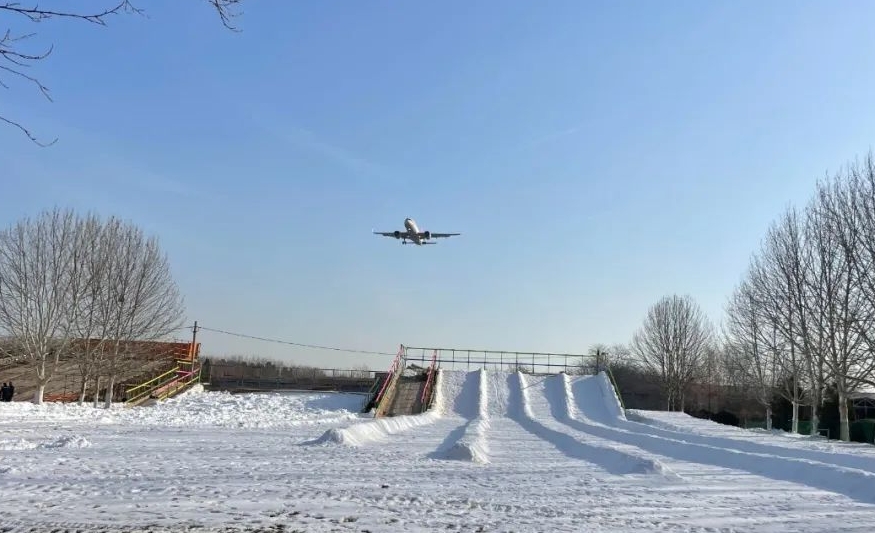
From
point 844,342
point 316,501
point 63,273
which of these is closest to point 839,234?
point 844,342

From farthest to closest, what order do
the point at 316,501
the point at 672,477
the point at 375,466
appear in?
the point at 375,466, the point at 672,477, the point at 316,501

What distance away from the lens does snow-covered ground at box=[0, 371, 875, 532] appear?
6637 mm

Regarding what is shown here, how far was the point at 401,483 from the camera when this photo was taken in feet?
29.6

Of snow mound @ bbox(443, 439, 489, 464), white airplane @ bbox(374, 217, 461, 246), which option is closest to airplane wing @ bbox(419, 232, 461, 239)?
white airplane @ bbox(374, 217, 461, 246)

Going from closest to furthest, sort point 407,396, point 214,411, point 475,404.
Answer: point 214,411
point 475,404
point 407,396

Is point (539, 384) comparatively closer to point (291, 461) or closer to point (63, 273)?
point (63, 273)

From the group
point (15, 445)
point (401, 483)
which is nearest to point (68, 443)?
point (15, 445)

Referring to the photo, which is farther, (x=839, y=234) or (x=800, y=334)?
(x=800, y=334)

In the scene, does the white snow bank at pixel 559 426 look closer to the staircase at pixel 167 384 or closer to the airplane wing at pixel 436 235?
the airplane wing at pixel 436 235

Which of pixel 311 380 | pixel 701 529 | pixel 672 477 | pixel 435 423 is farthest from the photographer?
pixel 311 380

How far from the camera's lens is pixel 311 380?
40.2m

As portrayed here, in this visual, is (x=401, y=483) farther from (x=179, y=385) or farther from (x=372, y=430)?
(x=179, y=385)

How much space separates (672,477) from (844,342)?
2114 centimetres

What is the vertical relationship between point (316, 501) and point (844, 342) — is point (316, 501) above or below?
below
